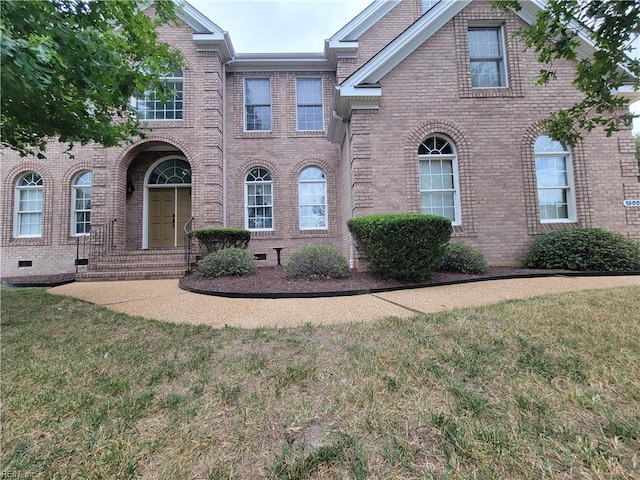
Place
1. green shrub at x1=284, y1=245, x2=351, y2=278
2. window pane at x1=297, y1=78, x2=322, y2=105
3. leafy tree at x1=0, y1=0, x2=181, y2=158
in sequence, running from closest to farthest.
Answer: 1. leafy tree at x1=0, y1=0, x2=181, y2=158
2. green shrub at x1=284, y1=245, x2=351, y2=278
3. window pane at x1=297, y1=78, x2=322, y2=105

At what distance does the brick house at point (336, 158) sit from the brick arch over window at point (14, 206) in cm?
4

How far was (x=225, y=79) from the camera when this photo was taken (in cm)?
1077

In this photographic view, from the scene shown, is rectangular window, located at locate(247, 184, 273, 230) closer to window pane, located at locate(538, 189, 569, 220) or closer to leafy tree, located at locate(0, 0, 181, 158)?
leafy tree, located at locate(0, 0, 181, 158)

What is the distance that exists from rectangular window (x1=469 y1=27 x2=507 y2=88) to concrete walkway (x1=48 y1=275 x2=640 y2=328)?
5407 mm

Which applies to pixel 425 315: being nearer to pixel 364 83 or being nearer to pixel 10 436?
pixel 10 436

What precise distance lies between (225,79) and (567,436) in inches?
497

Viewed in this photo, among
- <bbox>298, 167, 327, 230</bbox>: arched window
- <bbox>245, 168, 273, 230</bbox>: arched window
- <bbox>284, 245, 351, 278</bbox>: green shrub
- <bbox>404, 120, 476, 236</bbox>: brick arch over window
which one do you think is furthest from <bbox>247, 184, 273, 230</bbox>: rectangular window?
<bbox>404, 120, 476, 236</bbox>: brick arch over window

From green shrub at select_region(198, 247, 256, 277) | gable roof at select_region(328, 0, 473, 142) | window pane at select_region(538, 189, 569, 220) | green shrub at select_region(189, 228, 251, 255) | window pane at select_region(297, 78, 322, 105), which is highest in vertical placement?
window pane at select_region(297, 78, 322, 105)

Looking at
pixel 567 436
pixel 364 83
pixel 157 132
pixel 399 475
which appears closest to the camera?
pixel 399 475

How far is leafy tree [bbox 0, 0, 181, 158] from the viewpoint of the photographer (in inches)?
130

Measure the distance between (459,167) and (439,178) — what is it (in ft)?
1.75

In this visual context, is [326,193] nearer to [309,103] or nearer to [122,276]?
[309,103]

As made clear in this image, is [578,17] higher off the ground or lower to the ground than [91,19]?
lower

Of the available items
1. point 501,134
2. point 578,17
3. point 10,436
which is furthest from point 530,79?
point 10,436
